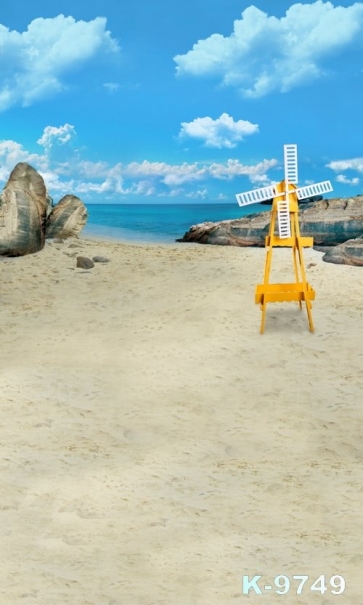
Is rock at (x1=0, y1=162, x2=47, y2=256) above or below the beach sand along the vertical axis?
above

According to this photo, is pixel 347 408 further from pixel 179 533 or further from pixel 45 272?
pixel 45 272

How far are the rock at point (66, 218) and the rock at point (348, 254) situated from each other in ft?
24.0

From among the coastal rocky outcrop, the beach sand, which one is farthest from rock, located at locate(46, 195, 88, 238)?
the beach sand

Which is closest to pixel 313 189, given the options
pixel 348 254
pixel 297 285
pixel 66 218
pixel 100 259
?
pixel 297 285

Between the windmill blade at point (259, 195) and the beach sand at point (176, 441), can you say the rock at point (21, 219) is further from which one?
the windmill blade at point (259, 195)

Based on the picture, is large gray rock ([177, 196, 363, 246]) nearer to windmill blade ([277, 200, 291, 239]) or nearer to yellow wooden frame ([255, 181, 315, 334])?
yellow wooden frame ([255, 181, 315, 334])

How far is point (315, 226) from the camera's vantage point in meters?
19.6

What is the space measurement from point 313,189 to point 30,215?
26.8ft

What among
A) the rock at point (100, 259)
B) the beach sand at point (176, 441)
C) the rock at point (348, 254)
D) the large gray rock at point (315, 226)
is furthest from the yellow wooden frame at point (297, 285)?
the large gray rock at point (315, 226)

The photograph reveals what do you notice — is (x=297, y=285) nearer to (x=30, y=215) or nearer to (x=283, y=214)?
(x=283, y=214)

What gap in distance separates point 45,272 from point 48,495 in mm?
9854

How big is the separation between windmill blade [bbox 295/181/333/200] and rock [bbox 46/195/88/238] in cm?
932

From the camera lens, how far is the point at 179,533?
5727 mm

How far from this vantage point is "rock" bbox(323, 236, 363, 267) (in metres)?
16.1
